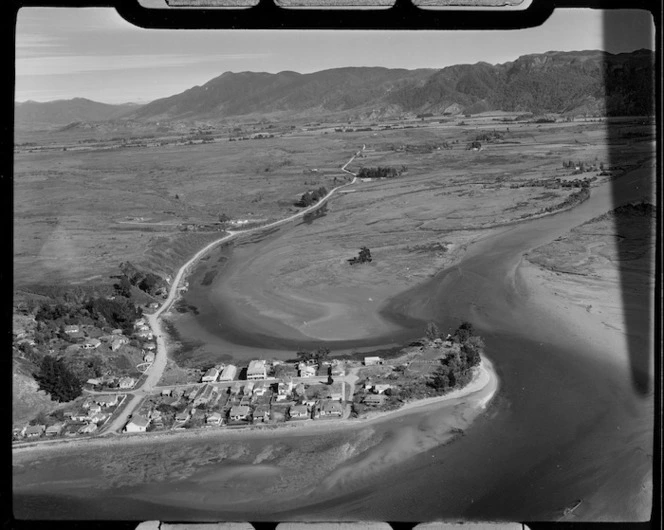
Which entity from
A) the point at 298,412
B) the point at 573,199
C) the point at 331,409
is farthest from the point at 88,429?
the point at 573,199

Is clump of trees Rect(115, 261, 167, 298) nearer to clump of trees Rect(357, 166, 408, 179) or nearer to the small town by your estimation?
the small town

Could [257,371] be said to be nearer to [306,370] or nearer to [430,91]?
[306,370]

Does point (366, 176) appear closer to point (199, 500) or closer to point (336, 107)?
point (336, 107)

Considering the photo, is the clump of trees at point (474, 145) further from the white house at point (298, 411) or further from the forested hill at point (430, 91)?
the white house at point (298, 411)

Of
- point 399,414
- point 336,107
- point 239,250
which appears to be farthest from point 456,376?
point 239,250

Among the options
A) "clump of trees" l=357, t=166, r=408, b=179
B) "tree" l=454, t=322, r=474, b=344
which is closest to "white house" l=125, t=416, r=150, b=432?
"tree" l=454, t=322, r=474, b=344
